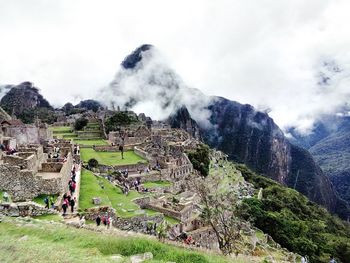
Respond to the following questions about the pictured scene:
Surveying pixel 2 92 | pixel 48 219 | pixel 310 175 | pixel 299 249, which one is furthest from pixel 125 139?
pixel 310 175

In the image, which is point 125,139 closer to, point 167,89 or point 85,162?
point 85,162

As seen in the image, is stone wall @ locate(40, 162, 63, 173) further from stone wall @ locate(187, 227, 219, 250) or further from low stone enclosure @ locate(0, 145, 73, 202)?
stone wall @ locate(187, 227, 219, 250)

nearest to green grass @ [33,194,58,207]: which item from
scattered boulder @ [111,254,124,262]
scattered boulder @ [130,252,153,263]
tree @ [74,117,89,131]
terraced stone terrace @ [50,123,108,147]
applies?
scattered boulder @ [111,254,124,262]

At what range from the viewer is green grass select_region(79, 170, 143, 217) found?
23.5 meters

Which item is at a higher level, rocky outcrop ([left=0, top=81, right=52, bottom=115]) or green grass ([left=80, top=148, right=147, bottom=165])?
rocky outcrop ([left=0, top=81, right=52, bottom=115])

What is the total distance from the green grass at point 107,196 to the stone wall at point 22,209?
4630mm

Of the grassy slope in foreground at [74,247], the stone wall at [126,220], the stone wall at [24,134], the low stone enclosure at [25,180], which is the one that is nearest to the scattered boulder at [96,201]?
the stone wall at [126,220]

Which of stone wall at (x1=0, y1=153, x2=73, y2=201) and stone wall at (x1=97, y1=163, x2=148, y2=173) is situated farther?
stone wall at (x1=97, y1=163, x2=148, y2=173)

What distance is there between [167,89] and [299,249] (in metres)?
159

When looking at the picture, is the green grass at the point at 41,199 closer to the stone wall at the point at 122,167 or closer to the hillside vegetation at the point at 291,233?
the stone wall at the point at 122,167

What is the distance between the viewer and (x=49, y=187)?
66.3 feet

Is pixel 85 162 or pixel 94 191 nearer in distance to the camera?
pixel 94 191

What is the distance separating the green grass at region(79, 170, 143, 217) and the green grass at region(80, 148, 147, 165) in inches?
404

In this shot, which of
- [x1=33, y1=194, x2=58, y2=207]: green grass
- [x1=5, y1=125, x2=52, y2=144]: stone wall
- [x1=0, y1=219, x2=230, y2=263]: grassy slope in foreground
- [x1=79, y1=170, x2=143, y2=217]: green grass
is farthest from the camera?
[x1=5, y1=125, x2=52, y2=144]: stone wall
